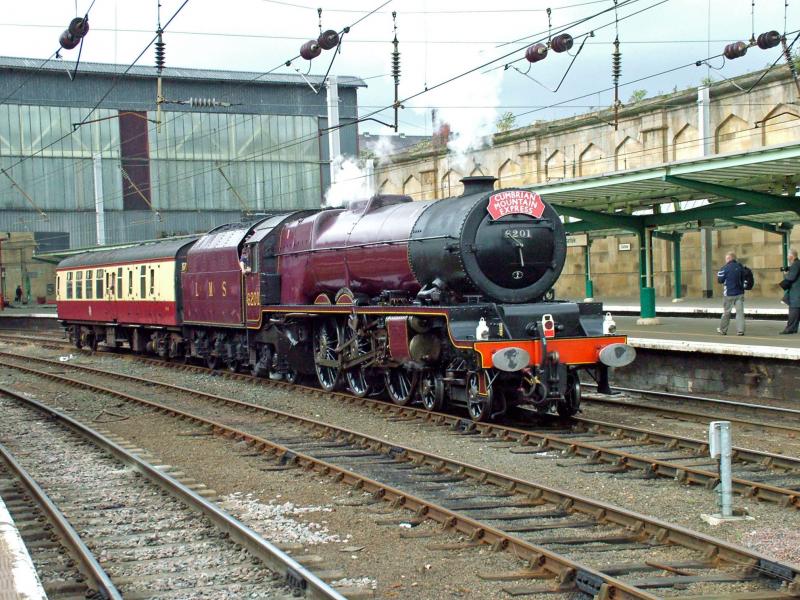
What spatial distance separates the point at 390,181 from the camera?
4581 centimetres

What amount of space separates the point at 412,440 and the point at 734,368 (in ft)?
20.2

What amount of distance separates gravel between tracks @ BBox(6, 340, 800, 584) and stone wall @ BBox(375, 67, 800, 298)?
672 inches

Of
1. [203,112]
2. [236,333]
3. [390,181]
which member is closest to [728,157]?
[236,333]

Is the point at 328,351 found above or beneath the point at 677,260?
beneath

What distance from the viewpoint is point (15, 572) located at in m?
5.19

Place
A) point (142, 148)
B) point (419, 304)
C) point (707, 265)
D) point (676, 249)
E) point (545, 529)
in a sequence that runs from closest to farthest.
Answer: point (545, 529) → point (419, 304) → point (676, 249) → point (707, 265) → point (142, 148)

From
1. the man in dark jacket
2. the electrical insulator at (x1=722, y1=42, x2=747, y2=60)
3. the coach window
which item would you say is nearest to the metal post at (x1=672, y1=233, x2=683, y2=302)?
the electrical insulator at (x1=722, y1=42, x2=747, y2=60)

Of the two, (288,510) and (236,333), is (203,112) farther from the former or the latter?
(288,510)

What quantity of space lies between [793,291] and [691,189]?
2456 millimetres

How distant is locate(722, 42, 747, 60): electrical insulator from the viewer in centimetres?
1791

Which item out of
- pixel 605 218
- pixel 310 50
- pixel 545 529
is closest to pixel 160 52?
pixel 310 50

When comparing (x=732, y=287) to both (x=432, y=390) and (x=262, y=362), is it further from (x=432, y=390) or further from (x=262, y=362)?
(x=262, y=362)

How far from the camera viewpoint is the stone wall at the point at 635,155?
1261 inches

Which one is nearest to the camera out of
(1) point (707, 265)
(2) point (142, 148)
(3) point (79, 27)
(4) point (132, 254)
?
(3) point (79, 27)
